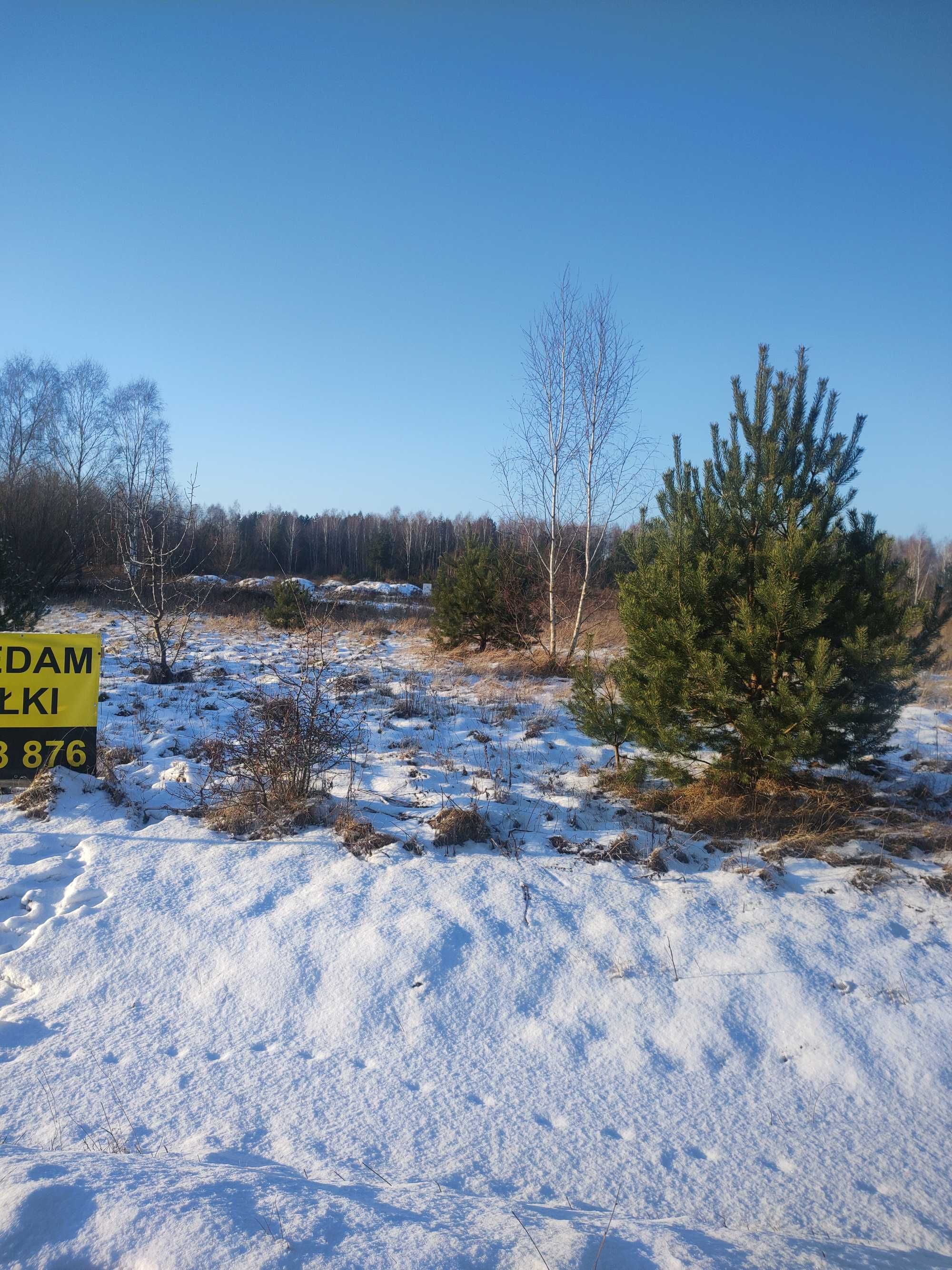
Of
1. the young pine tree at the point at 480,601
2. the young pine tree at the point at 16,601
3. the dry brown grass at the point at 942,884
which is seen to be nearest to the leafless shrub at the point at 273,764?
the dry brown grass at the point at 942,884

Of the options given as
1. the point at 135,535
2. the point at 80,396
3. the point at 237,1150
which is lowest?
the point at 237,1150

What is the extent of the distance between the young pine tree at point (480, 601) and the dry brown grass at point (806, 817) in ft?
23.7

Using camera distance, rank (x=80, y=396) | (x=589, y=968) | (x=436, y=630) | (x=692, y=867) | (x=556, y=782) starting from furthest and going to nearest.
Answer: (x=80, y=396)
(x=436, y=630)
(x=556, y=782)
(x=692, y=867)
(x=589, y=968)

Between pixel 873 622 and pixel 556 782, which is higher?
pixel 873 622

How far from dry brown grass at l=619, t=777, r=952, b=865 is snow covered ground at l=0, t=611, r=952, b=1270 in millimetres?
234

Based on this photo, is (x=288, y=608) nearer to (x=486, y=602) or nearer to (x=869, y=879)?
(x=486, y=602)

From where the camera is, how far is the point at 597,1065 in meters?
3.15

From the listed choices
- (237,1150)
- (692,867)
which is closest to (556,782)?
(692,867)

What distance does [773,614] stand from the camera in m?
4.68

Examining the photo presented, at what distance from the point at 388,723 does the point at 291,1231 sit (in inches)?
219

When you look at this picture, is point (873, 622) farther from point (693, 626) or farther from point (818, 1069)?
point (818, 1069)

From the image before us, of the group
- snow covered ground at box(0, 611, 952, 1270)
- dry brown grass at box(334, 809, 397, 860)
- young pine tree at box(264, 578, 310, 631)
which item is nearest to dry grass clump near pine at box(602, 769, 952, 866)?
snow covered ground at box(0, 611, 952, 1270)

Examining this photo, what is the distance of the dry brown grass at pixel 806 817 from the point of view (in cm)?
463

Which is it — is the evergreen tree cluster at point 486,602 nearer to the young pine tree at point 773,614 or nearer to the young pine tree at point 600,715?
the young pine tree at point 600,715
